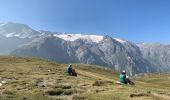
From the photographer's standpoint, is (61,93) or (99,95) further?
(61,93)

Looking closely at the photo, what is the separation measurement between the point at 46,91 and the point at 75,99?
205 inches

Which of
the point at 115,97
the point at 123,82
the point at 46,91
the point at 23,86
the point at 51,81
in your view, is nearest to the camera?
the point at 115,97

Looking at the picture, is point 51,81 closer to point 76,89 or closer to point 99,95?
point 76,89

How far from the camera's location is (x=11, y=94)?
39.5 metres

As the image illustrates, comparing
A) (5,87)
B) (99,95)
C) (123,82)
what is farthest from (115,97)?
(123,82)

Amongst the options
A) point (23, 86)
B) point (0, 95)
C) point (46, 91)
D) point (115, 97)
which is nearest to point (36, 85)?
point (23, 86)

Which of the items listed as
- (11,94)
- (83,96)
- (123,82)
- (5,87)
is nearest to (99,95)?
(83,96)

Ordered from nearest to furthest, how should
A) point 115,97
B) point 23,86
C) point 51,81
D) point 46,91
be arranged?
point 115,97 < point 46,91 < point 23,86 < point 51,81

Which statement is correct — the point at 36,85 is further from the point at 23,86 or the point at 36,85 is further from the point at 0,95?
the point at 0,95

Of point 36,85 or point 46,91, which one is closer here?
point 46,91

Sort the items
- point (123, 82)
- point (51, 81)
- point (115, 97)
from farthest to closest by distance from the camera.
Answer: point (123, 82), point (51, 81), point (115, 97)

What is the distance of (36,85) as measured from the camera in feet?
153

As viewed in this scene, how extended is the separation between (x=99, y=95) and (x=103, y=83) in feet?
39.8

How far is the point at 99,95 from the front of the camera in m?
39.2
